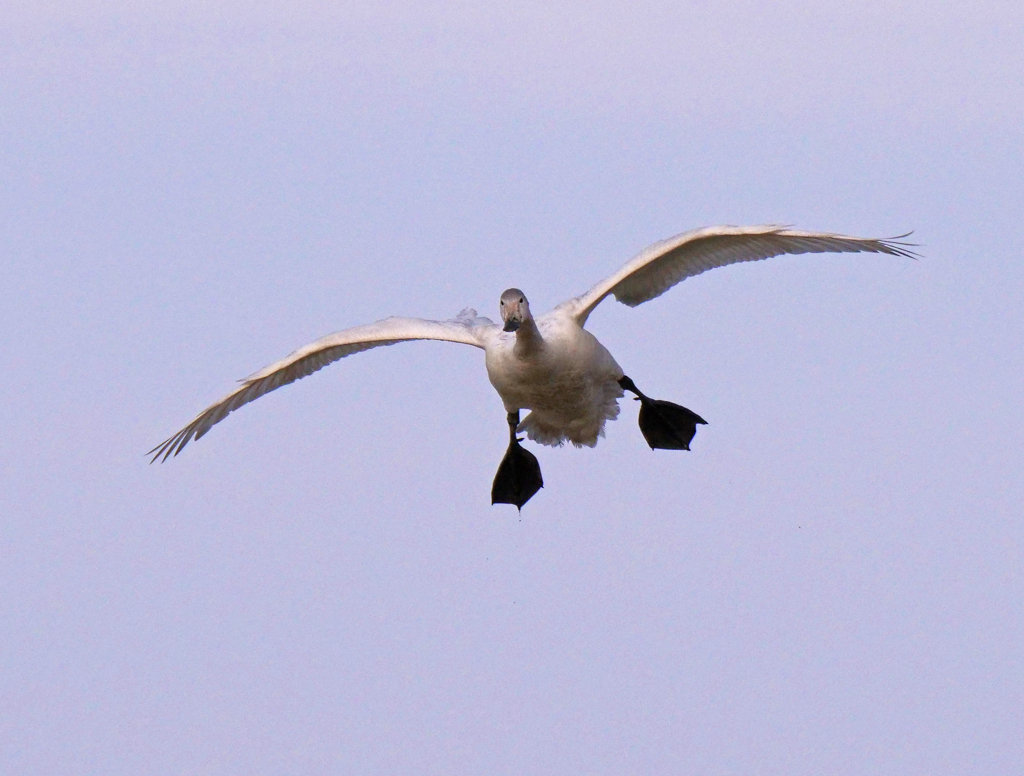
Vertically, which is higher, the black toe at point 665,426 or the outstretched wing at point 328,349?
the outstretched wing at point 328,349

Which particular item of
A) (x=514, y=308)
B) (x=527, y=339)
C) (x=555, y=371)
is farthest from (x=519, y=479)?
(x=514, y=308)

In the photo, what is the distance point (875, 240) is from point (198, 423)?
238 inches

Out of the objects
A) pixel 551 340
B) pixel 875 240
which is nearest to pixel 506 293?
pixel 551 340

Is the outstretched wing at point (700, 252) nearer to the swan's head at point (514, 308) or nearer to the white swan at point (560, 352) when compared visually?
the white swan at point (560, 352)

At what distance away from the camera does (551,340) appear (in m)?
15.0

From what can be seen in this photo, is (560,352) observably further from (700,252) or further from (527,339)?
(700,252)

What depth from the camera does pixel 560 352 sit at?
1499 centimetres

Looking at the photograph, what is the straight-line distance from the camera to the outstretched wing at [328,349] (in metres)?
15.9

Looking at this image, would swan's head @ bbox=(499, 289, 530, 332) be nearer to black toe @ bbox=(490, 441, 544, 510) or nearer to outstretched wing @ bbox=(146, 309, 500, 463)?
outstretched wing @ bbox=(146, 309, 500, 463)

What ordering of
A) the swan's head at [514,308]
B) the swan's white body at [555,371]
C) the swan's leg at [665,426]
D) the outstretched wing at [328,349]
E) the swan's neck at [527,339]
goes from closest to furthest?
1. the swan's head at [514,308]
2. the swan's neck at [527,339]
3. the swan's white body at [555,371]
4. the outstretched wing at [328,349]
5. the swan's leg at [665,426]

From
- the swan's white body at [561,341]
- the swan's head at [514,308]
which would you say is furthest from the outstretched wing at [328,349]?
the swan's head at [514,308]

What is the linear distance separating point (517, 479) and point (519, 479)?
0.02 meters

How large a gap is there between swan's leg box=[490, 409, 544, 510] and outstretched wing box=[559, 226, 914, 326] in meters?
1.74

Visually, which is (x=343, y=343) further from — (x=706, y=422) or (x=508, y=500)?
(x=706, y=422)
